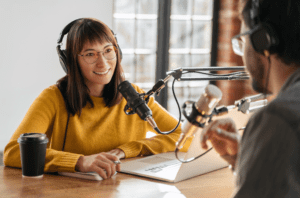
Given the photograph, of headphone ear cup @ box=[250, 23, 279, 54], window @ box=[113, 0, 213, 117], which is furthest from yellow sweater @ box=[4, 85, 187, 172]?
window @ box=[113, 0, 213, 117]

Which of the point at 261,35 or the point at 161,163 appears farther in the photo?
the point at 161,163

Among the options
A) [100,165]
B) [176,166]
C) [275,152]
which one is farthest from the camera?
[176,166]

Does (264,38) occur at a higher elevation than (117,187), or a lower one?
higher

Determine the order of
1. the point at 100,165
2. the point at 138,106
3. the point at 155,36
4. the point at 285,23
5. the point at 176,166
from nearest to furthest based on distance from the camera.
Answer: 1. the point at 285,23
2. the point at 138,106
3. the point at 100,165
4. the point at 176,166
5. the point at 155,36

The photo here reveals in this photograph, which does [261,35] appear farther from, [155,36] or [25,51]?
[155,36]

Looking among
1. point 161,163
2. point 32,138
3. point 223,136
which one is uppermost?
point 223,136

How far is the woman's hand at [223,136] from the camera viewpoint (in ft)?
2.96

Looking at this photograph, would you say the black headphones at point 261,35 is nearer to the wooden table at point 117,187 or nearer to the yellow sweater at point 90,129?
the wooden table at point 117,187

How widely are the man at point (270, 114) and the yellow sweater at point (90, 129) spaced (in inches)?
31.9

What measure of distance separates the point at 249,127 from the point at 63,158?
950 mm

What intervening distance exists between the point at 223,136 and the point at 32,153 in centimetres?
71

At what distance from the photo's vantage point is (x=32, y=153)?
132 cm

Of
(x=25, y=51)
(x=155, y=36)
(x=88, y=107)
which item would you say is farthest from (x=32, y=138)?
(x=155, y=36)

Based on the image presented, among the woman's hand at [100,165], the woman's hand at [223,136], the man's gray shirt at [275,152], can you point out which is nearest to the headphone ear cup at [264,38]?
the man's gray shirt at [275,152]
